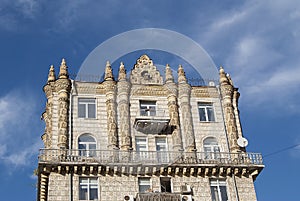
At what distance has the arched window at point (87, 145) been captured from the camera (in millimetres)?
41594

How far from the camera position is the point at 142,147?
4322 cm

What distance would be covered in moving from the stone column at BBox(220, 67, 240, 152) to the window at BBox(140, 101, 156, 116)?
19.9 feet

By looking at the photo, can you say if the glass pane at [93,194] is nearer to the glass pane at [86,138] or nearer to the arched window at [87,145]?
the arched window at [87,145]

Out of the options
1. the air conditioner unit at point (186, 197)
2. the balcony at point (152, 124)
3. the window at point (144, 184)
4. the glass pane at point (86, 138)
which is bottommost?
the air conditioner unit at point (186, 197)

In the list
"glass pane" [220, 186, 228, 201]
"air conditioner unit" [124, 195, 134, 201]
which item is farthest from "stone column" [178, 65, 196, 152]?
"air conditioner unit" [124, 195, 134, 201]

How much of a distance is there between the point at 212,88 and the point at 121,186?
41.7ft

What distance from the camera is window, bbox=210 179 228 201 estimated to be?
41156mm

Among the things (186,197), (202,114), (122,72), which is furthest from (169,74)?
(186,197)

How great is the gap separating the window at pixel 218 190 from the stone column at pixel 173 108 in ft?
12.8

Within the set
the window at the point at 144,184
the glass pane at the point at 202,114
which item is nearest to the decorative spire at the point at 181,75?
the glass pane at the point at 202,114

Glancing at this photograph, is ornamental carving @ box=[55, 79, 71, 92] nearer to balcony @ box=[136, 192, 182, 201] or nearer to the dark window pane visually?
the dark window pane

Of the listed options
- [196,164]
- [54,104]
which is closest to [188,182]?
[196,164]

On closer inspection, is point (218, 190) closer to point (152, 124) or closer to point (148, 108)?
point (152, 124)

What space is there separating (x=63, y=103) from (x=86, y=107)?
6.76 ft
